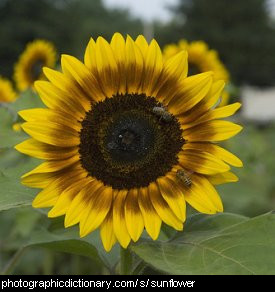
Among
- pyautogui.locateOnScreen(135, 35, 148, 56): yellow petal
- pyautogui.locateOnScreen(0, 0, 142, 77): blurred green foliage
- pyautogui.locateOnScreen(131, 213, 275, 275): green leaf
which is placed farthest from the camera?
pyautogui.locateOnScreen(0, 0, 142, 77): blurred green foliage

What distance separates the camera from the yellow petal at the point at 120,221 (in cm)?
148

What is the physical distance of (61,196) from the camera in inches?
60.5

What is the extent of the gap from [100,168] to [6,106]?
0.70 meters

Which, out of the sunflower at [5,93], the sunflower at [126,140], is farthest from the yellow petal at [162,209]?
the sunflower at [5,93]

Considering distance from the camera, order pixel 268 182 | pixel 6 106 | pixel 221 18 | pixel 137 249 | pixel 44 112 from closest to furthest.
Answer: pixel 137 249, pixel 44 112, pixel 6 106, pixel 268 182, pixel 221 18

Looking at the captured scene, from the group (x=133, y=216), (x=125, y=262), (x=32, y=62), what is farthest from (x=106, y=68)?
(x=32, y=62)

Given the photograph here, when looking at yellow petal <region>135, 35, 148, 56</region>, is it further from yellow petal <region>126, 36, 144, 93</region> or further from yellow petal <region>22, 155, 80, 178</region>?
yellow petal <region>22, 155, 80, 178</region>

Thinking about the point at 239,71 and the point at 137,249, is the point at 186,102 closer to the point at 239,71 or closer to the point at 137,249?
the point at 137,249

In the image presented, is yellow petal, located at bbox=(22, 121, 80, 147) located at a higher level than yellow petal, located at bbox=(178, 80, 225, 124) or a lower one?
lower

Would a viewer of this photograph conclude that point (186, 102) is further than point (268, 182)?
No

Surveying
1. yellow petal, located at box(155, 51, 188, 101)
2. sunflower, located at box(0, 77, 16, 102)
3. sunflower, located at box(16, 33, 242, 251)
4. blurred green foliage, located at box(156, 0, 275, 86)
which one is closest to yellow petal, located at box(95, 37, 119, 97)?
sunflower, located at box(16, 33, 242, 251)

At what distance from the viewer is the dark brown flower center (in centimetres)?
162
